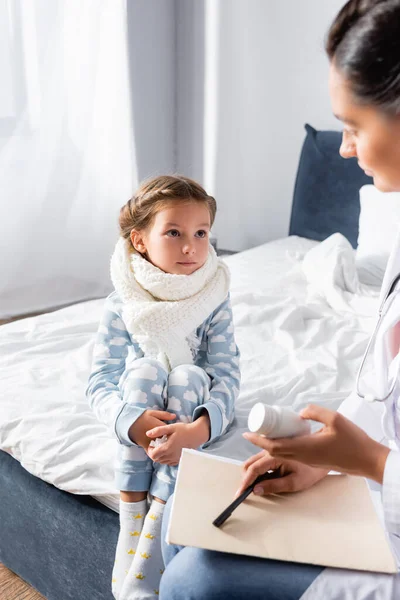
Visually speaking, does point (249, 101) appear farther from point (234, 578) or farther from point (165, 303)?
point (234, 578)

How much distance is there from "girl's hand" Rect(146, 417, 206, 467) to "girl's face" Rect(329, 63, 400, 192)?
21.4 inches

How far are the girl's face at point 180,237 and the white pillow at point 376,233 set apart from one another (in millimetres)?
1138

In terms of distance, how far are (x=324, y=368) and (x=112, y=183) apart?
2166 mm

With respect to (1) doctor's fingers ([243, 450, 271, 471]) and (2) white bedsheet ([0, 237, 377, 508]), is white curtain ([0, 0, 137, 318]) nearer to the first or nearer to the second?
(2) white bedsheet ([0, 237, 377, 508])

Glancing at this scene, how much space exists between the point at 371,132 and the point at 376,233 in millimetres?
1698

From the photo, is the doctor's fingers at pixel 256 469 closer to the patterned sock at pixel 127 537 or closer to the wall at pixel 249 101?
the patterned sock at pixel 127 537

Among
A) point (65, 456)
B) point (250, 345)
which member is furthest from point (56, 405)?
point (250, 345)

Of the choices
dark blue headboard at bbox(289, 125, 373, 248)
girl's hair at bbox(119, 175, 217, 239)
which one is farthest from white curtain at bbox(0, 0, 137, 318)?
girl's hair at bbox(119, 175, 217, 239)

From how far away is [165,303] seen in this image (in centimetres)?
133

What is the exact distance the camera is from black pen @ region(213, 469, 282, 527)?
0.88m

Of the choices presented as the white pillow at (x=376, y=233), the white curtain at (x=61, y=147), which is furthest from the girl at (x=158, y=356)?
the white curtain at (x=61, y=147)

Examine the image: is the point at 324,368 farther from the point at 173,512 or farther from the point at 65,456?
the point at 173,512

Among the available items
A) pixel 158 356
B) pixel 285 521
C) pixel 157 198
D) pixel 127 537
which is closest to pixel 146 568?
pixel 127 537

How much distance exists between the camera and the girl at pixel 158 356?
1.13 meters
